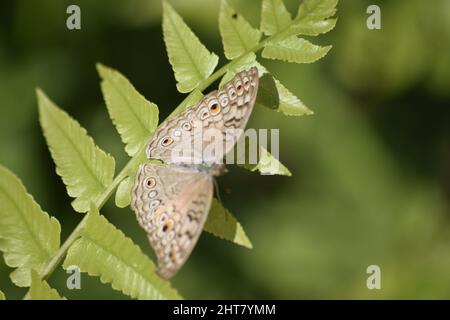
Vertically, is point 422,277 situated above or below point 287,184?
below

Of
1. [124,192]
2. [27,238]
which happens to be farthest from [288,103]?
[27,238]

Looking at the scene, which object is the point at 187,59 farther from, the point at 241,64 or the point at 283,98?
the point at 283,98

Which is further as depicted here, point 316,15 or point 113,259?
point 316,15

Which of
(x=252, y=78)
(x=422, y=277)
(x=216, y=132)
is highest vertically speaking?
A: (x=252, y=78)

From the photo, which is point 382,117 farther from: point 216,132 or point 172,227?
point 172,227

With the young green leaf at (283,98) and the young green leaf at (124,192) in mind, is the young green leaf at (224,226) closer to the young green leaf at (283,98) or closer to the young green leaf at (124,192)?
the young green leaf at (124,192)

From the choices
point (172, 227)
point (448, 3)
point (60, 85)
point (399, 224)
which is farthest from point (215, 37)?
point (172, 227)

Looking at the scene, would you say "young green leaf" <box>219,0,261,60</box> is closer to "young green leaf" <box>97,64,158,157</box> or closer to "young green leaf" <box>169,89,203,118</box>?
"young green leaf" <box>169,89,203,118</box>
